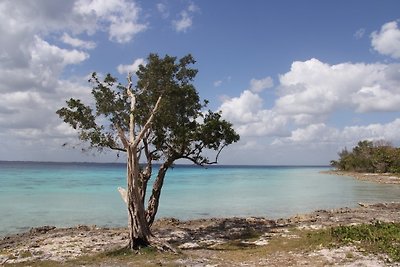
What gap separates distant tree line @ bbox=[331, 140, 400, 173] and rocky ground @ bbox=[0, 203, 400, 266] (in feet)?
289

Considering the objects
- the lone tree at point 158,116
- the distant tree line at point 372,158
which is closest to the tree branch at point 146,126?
the lone tree at point 158,116

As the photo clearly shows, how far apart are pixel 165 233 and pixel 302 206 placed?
24076 mm

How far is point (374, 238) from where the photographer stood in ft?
61.1

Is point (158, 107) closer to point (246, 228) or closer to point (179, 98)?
point (179, 98)

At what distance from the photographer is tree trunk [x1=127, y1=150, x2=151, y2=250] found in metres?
19.2

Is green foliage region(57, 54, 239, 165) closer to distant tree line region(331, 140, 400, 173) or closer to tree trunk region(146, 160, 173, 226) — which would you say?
tree trunk region(146, 160, 173, 226)

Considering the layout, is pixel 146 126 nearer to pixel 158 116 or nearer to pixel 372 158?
pixel 158 116

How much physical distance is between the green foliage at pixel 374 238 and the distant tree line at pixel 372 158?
95997 mm

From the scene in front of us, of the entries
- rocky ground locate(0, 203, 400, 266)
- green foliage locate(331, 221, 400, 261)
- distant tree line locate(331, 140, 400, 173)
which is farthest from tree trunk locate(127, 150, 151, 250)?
distant tree line locate(331, 140, 400, 173)

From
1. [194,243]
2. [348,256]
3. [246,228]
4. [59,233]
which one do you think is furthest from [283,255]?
[59,233]

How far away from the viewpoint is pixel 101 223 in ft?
110

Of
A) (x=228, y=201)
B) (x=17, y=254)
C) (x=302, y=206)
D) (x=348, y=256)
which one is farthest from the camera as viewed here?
(x=228, y=201)

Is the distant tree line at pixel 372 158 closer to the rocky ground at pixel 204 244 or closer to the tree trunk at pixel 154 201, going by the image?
the rocky ground at pixel 204 244

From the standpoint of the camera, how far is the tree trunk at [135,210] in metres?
19.2
